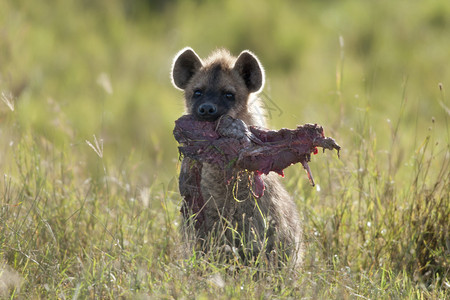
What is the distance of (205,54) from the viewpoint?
10.5 metres

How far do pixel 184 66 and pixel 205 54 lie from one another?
4.49 meters

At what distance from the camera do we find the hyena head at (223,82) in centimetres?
567

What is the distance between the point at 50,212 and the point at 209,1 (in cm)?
768

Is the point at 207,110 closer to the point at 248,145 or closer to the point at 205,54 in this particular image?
the point at 248,145

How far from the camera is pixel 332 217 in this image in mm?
5543

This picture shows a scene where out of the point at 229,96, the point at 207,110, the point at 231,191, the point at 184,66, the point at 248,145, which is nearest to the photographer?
the point at 248,145

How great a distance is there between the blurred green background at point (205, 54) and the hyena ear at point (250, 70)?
2.68m

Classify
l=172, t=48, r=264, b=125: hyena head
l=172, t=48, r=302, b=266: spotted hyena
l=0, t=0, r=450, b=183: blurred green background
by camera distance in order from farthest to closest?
l=0, t=0, r=450, b=183: blurred green background < l=172, t=48, r=264, b=125: hyena head < l=172, t=48, r=302, b=266: spotted hyena

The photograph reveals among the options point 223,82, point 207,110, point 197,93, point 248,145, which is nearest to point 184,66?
point 197,93

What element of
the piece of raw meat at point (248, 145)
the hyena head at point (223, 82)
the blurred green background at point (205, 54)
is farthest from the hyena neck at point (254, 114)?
the blurred green background at point (205, 54)

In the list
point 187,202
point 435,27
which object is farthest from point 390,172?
point 435,27

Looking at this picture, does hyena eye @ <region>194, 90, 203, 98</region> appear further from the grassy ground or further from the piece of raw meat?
the piece of raw meat

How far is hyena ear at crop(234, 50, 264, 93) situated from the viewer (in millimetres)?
5801

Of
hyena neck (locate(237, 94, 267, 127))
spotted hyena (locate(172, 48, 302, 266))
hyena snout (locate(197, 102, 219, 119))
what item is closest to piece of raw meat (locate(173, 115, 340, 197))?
spotted hyena (locate(172, 48, 302, 266))
